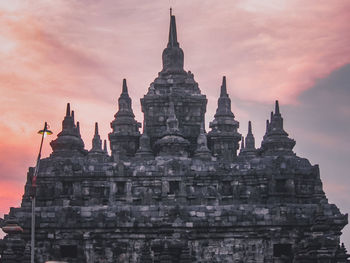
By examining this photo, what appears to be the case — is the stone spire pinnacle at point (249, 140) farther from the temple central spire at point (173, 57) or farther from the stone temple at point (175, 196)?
the temple central spire at point (173, 57)

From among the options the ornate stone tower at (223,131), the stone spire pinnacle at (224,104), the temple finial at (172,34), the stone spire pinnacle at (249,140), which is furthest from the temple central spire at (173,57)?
the stone spire pinnacle at (249,140)

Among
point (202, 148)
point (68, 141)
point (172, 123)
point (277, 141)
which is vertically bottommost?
point (202, 148)

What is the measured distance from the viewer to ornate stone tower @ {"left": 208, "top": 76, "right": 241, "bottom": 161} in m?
55.6

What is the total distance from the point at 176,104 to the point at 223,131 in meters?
4.16

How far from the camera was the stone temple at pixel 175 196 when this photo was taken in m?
41.7

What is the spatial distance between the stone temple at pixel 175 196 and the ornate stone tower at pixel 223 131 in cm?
8

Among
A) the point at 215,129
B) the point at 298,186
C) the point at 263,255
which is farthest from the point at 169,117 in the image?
the point at 263,255

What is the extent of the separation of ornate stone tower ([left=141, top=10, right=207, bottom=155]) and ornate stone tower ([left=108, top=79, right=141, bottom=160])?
4.02 feet

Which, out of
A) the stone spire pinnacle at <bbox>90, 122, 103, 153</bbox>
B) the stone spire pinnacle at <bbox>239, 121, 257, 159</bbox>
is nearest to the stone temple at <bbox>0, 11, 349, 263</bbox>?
the stone spire pinnacle at <bbox>239, 121, 257, 159</bbox>

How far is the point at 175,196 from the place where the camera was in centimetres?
4600

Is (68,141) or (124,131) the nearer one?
(68,141)

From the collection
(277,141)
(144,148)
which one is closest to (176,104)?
(144,148)

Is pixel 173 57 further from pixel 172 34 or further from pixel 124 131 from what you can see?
pixel 124 131

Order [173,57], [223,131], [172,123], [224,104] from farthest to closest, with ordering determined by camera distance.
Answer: [173,57], [224,104], [223,131], [172,123]
